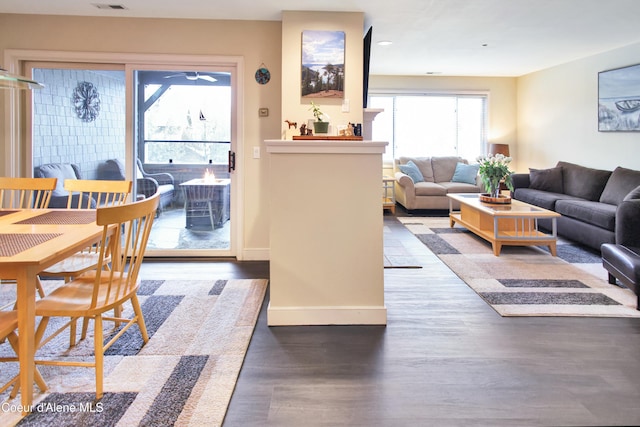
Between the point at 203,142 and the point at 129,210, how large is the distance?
104 inches

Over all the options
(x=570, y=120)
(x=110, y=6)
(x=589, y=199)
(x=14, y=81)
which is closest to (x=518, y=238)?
(x=589, y=199)

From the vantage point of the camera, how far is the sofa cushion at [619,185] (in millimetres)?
4910

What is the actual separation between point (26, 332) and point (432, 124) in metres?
7.52

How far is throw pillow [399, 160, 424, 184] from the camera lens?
24.3 feet

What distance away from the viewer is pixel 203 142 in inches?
172

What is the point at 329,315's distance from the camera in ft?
8.91

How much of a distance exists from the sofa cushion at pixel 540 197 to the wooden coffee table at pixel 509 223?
0.68 metres

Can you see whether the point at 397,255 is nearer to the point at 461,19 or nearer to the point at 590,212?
the point at 590,212

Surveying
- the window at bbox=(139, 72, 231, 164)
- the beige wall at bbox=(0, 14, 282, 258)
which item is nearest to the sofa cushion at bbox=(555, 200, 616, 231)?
the beige wall at bbox=(0, 14, 282, 258)

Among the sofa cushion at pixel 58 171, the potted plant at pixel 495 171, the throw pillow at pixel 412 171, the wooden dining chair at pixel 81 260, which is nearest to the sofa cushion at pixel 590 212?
the potted plant at pixel 495 171

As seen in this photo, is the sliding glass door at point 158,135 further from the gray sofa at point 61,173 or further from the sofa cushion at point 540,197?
the sofa cushion at point 540,197

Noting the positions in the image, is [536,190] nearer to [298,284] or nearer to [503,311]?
[503,311]

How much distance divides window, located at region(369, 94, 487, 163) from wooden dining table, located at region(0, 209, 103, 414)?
21.1 feet

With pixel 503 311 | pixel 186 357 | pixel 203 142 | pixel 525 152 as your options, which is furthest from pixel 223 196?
pixel 525 152
